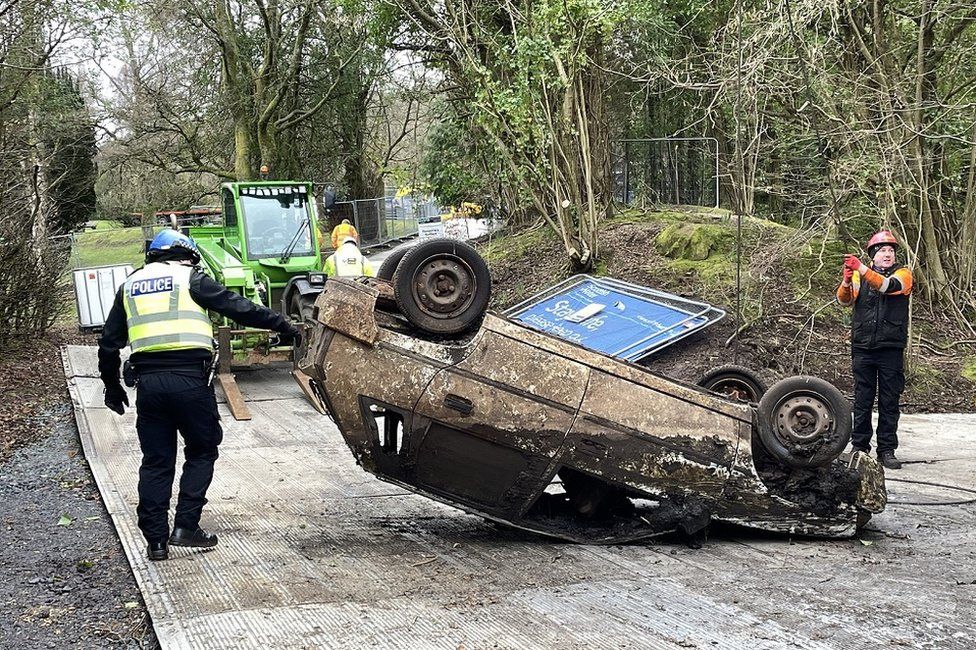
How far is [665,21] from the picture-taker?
18.9m

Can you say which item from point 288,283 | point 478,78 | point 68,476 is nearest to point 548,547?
A: point 68,476

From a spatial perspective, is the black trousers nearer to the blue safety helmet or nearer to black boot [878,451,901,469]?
the blue safety helmet

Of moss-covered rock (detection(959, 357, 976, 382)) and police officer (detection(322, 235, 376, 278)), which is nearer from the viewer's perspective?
police officer (detection(322, 235, 376, 278))

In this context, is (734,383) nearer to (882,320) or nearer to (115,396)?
(882,320)

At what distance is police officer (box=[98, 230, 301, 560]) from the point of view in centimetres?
498

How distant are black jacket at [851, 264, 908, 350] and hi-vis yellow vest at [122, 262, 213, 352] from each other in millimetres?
5105

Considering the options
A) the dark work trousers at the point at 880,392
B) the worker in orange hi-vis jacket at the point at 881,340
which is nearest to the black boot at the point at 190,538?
the dark work trousers at the point at 880,392

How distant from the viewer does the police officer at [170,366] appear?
16.4 feet

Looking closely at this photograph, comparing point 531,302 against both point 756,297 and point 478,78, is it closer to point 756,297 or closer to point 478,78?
point 756,297

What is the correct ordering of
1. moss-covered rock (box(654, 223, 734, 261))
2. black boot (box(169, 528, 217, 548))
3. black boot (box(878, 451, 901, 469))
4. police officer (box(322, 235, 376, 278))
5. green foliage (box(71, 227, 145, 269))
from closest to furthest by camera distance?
black boot (box(169, 528, 217, 548)), black boot (box(878, 451, 901, 469)), police officer (box(322, 235, 376, 278)), moss-covered rock (box(654, 223, 734, 261)), green foliage (box(71, 227, 145, 269))

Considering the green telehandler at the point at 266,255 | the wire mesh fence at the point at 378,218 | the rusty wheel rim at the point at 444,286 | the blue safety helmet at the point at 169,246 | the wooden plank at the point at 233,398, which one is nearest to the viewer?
the blue safety helmet at the point at 169,246

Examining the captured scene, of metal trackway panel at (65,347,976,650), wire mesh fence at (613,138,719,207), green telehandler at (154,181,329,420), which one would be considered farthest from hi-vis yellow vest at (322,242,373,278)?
wire mesh fence at (613,138,719,207)

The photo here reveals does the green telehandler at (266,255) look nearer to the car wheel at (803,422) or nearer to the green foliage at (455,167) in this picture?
the green foliage at (455,167)

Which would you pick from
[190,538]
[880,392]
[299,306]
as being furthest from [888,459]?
[299,306]
